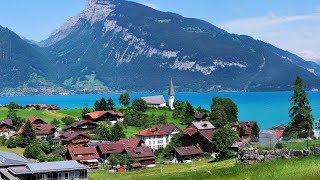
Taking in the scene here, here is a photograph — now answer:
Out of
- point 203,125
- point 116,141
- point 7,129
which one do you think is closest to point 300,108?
point 116,141

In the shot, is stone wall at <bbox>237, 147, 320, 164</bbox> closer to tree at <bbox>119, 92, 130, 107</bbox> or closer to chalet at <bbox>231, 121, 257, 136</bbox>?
chalet at <bbox>231, 121, 257, 136</bbox>

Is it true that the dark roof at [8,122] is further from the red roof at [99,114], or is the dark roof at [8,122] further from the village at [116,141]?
the red roof at [99,114]

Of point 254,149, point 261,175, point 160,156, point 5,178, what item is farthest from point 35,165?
point 160,156

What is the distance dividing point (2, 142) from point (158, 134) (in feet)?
91.7

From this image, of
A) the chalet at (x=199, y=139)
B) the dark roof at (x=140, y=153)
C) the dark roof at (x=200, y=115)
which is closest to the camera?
the dark roof at (x=140, y=153)

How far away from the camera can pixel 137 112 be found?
10631cm

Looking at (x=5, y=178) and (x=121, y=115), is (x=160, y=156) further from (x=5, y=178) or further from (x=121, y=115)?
(x=5, y=178)

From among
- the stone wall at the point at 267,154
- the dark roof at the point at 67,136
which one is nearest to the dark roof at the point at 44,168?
the stone wall at the point at 267,154

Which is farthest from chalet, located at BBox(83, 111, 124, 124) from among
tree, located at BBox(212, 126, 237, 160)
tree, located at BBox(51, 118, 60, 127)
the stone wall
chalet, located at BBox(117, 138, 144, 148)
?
the stone wall

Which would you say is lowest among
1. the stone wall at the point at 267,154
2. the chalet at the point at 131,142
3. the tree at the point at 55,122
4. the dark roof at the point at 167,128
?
the chalet at the point at 131,142

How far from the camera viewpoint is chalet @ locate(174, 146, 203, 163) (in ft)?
235

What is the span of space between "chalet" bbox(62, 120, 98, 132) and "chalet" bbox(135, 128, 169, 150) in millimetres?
10780

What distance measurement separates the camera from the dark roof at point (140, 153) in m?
70.0

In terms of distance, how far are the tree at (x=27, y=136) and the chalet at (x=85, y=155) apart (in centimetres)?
1012
